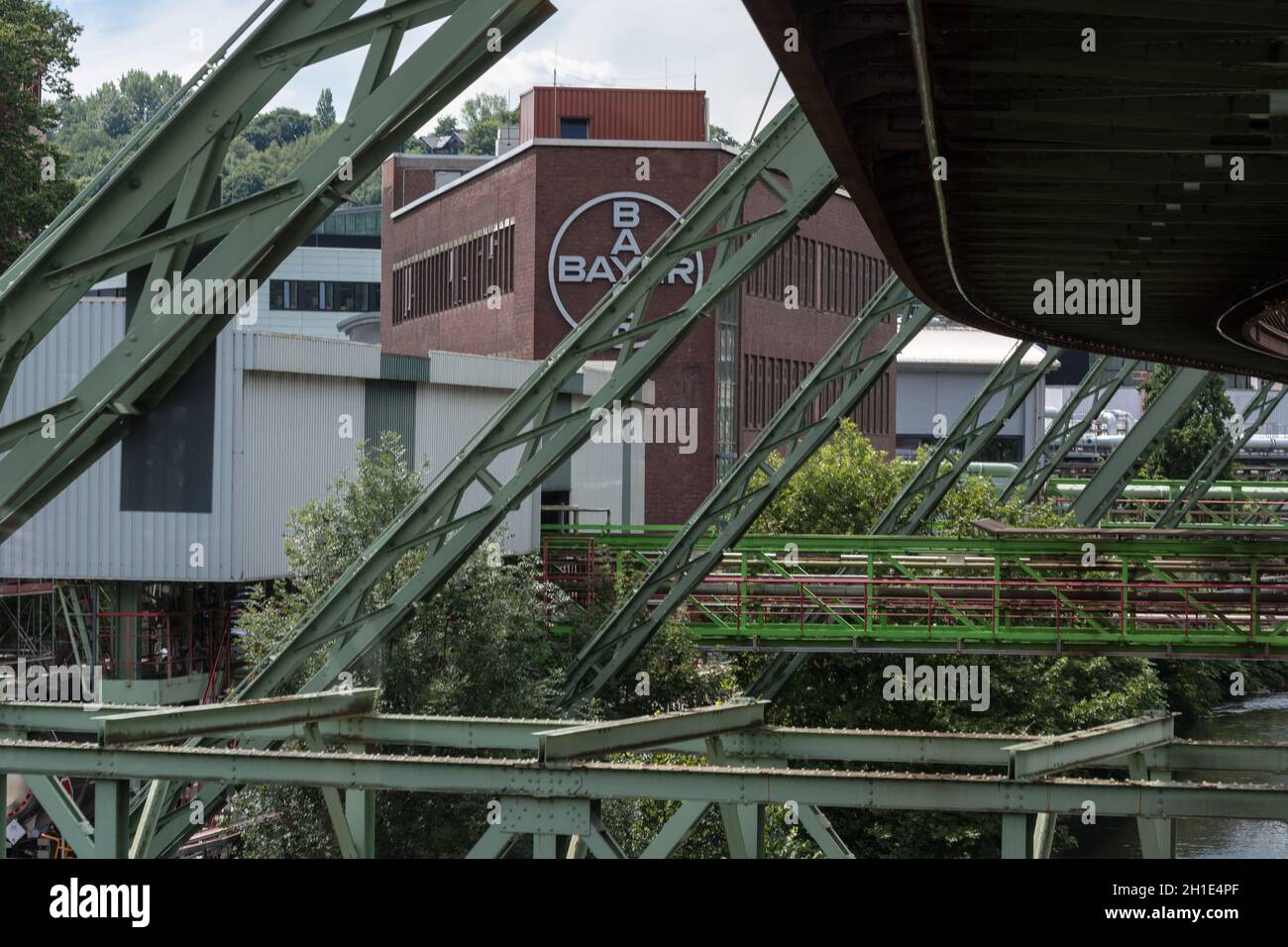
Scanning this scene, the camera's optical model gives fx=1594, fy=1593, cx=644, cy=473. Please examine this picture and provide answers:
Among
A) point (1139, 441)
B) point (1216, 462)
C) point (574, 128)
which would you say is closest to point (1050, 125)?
point (1139, 441)

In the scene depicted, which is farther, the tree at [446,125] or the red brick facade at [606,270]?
the tree at [446,125]

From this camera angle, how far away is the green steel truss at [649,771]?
298 inches

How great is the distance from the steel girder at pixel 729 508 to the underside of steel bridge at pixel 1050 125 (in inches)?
268

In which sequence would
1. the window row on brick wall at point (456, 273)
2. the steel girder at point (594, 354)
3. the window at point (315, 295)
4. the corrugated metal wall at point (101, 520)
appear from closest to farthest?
the steel girder at point (594, 354) → the corrugated metal wall at point (101, 520) → the window row on brick wall at point (456, 273) → the window at point (315, 295)

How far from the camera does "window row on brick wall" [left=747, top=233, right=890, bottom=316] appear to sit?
48625mm

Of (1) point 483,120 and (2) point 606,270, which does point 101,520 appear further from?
(1) point 483,120

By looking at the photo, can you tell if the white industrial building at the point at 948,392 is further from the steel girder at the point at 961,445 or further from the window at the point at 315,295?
the steel girder at the point at 961,445

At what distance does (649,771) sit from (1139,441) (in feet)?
77.3

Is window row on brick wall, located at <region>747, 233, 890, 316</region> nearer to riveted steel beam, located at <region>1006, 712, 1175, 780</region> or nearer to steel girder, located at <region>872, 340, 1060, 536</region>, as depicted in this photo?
steel girder, located at <region>872, 340, 1060, 536</region>

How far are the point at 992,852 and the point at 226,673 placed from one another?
12496mm

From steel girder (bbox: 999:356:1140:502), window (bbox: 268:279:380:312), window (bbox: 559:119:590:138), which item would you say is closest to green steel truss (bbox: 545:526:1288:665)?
steel girder (bbox: 999:356:1140:502)

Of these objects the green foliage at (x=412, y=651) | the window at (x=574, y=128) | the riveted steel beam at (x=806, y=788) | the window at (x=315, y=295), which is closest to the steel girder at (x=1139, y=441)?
the green foliage at (x=412, y=651)

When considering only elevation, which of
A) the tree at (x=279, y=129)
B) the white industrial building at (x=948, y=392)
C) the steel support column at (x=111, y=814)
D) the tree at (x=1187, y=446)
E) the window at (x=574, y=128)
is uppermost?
the tree at (x=279, y=129)
